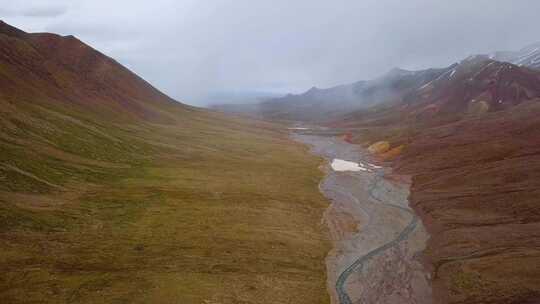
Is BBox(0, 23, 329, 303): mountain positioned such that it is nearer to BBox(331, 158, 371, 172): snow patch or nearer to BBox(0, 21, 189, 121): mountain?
BBox(0, 21, 189, 121): mountain

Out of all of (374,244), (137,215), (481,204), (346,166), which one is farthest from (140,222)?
(346,166)

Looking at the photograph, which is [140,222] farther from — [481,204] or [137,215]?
[481,204]

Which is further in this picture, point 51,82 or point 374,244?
point 51,82

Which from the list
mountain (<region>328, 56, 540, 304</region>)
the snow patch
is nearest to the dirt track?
mountain (<region>328, 56, 540, 304</region>)

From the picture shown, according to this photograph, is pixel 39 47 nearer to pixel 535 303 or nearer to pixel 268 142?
pixel 268 142

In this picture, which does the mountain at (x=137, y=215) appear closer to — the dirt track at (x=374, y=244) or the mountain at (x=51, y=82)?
the mountain at (x=51, y=82)

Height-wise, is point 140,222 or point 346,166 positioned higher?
point 346,166
